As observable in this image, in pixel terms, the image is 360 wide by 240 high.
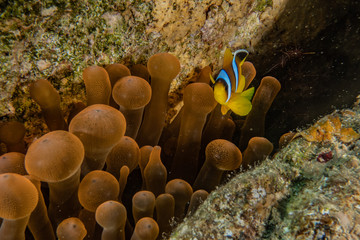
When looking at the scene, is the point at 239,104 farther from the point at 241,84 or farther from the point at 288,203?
the point at 288,203

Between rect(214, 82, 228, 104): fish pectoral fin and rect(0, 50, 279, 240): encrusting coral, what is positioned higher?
rect(214, 82, 228, 104): fish pectoral fin

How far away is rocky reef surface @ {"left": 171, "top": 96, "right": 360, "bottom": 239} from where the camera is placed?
109 centimetres

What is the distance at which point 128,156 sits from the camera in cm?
152

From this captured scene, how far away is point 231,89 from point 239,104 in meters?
0.11

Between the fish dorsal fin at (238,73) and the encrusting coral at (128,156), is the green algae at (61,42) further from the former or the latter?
the fish dorsal fin at (238,73)

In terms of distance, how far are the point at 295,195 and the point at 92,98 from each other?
1.18 m

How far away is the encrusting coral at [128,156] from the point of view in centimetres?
118

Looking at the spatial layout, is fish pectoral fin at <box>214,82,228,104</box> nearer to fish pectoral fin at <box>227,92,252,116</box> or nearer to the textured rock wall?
fish pectoral fin at <box>227,92,252,116</box>

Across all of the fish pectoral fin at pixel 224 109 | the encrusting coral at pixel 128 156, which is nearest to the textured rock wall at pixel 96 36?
the encrusting coral at pixel 128 156

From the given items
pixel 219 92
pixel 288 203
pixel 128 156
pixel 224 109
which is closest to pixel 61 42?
pixel 128 156

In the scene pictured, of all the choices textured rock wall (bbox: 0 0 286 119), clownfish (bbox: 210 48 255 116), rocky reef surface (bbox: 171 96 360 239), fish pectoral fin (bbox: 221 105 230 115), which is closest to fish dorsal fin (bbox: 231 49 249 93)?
clownfish (bbox: 210 48 255 116)

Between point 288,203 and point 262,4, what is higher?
point 262,4

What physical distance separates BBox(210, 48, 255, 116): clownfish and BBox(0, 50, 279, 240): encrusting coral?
22 mm

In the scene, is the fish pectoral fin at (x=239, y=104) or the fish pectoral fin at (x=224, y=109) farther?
the fish pectoral fin at (x=224, y=109)
